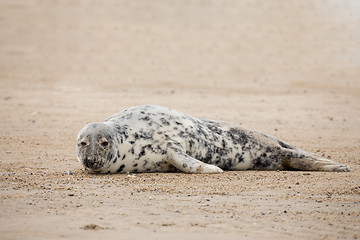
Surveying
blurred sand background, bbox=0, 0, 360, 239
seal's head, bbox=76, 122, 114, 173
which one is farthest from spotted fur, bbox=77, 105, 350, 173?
blurred sand background, bbox=0, 0, 360, 239

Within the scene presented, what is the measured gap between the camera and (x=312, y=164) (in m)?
7.49

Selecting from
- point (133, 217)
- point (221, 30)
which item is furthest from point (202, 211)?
point (221, 30)

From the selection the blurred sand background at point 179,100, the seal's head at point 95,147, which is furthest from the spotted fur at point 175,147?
the blurred sand background at point 179,100

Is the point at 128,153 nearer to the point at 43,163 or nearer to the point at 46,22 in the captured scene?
the point at 43,163

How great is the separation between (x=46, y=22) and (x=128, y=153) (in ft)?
51.7

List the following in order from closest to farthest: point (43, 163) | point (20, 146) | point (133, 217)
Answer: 1. point (133, 217)
2. point (43, 163)
3. point (20, 146)

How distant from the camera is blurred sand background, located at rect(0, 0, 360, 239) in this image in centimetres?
484

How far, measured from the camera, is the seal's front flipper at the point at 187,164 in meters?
6.79

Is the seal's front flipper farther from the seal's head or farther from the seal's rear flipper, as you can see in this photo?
the seal's rear flipper

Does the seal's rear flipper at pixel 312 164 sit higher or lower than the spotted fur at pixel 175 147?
lower

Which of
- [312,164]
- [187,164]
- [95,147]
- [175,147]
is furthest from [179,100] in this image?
[95,147]

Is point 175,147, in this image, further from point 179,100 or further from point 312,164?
point 179,100

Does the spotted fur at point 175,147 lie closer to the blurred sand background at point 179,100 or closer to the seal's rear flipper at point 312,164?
the seal's rear flipper at point 312,164

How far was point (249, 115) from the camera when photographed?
13.0 m
